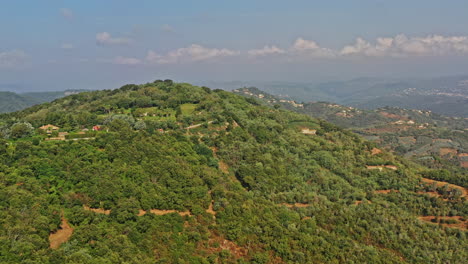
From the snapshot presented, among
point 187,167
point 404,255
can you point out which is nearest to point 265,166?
point 187,167

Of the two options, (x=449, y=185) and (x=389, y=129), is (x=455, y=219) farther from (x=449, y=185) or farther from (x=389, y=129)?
(x=389, y=129)

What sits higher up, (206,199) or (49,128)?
(49,128)

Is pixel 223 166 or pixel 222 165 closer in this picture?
pixel 223 166

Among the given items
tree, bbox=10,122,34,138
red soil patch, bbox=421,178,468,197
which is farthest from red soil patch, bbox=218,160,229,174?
red soil patch, bbox=421,178,468,197

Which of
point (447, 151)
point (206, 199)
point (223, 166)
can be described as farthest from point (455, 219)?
point (447, 151)

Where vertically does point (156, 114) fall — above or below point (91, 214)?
above

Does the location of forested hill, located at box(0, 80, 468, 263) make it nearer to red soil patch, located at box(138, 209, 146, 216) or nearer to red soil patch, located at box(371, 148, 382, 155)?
red soil patch, located at box(138, 209, 146, 216)

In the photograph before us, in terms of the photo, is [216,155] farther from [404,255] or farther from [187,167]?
[404,255]
